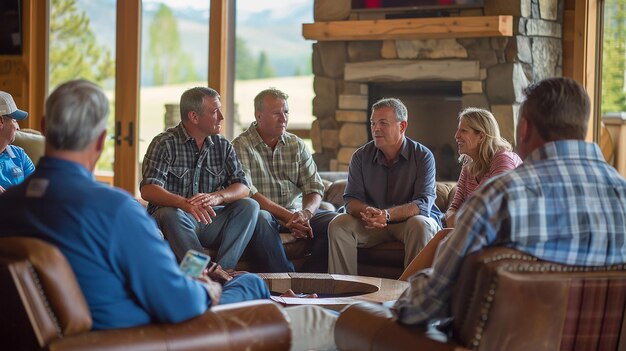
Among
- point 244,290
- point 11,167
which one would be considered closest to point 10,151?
point 11,167

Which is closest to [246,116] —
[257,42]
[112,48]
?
[257,42]

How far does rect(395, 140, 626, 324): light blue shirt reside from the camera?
2381mm

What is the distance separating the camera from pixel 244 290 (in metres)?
2.93

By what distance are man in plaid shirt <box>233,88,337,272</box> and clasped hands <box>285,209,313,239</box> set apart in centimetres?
4

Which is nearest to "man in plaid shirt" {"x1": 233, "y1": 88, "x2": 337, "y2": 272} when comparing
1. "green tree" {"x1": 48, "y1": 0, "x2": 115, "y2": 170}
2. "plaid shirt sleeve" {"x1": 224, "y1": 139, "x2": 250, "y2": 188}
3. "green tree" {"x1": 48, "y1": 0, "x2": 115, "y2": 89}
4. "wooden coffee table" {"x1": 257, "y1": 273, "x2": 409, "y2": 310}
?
"plaid shirt sleeve" {"x1": 224, "y1": 139, "x2": 250, "y2": 188}

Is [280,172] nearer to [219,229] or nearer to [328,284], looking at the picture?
[219,229]

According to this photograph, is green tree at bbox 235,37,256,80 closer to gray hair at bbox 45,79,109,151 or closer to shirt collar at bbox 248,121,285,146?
shirt collar at bbox 248,121,285,146

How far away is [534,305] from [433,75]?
15.7 ft

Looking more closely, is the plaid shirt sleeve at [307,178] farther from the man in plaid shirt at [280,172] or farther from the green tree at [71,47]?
the green tree at [71,47]

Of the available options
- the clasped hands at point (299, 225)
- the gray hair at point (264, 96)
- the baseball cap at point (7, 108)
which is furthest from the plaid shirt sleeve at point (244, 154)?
the baseball cap at point (7, 108)

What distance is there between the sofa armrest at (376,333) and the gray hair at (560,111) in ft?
2.05

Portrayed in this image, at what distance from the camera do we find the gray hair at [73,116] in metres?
2.31

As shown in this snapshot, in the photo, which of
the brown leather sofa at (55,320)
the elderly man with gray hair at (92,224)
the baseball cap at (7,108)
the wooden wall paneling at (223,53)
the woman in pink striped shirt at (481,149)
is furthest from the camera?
the wooden wall paneling at (223,53)

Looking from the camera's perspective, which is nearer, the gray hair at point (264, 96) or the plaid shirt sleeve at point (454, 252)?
the plaid shirt sleeve at point (454, 252)
